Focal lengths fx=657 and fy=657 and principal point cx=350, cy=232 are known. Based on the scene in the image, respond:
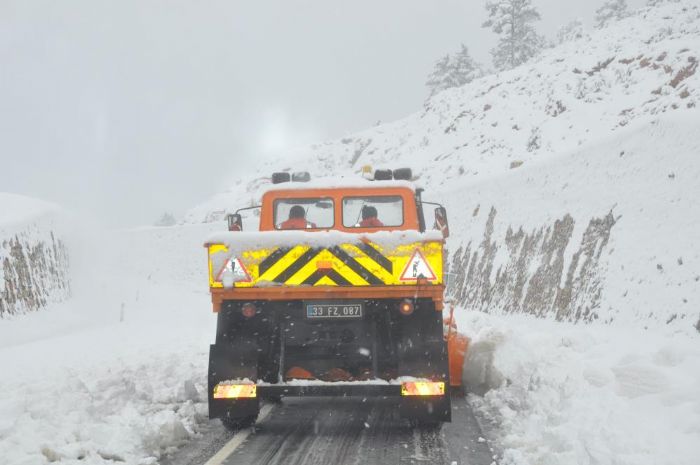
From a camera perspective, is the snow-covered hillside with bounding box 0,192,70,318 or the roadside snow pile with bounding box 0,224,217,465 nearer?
the roadside snow pile with bounding box 0,224,217,465

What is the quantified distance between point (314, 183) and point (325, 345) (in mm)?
2381

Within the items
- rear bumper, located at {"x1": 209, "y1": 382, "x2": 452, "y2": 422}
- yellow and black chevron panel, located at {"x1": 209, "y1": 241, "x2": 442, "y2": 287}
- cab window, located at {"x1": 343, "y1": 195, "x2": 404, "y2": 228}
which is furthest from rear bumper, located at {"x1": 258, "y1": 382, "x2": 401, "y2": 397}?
cab window, located at {"x1": 343, "y1": 195, "x2": 404, "y2": 228}

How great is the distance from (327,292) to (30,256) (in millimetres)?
16528

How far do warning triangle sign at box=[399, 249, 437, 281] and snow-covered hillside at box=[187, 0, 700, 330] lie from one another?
280cm

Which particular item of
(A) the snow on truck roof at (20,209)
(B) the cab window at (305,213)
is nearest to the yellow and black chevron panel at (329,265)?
(B) the cab window at (305,213)

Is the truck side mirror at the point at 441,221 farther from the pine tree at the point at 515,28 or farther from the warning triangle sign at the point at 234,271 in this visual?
the pine tree at the point at 515,28

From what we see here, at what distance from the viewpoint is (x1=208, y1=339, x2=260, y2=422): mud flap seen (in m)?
6.25

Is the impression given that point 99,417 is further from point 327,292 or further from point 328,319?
point 327,292

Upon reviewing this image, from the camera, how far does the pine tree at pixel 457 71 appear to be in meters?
72.3

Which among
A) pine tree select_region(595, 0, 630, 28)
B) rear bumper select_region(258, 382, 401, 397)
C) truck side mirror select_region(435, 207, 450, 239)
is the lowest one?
rear bumper select_region(258, 382, 401, 397)

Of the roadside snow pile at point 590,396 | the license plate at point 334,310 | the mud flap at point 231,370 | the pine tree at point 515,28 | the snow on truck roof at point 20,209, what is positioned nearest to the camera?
the roadside snow pile at point 590,396

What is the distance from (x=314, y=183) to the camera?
8.13 m

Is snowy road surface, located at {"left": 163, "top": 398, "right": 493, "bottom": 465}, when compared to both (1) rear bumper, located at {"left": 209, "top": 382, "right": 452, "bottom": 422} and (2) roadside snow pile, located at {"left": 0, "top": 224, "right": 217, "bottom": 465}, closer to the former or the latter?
(1) rear bumper, located at {"left": 209, "top": 382, "right": 452, "bottom": 422}

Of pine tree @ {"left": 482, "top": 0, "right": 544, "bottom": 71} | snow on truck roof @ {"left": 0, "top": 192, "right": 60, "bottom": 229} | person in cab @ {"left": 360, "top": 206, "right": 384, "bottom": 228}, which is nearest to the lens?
person in cab @ {"left": 360, "top": 206, "right": 384, "bottom": 228}
